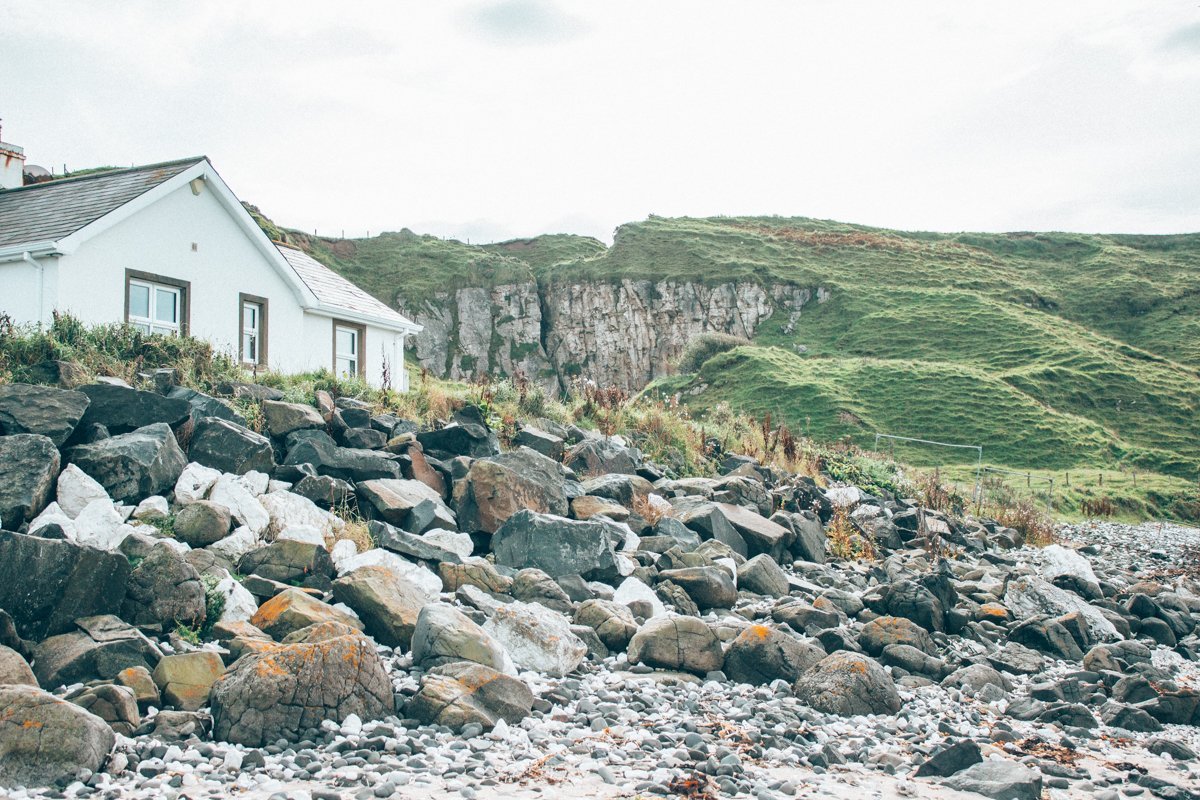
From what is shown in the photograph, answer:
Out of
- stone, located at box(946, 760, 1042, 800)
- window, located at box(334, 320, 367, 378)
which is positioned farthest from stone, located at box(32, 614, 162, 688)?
window, located at box(334, 320, 367, 378)

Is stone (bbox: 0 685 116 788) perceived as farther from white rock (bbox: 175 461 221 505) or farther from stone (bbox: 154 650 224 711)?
white rock (bbox: 175 461 221 505)

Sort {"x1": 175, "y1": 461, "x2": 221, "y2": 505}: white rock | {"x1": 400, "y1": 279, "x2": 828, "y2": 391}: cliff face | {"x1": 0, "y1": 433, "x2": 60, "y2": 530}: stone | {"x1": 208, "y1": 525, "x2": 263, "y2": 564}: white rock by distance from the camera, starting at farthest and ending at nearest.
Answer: {"x1": 400, "y1": 279, "x2": 828, "y2": 391}: cliff face → {"x1": 175, "y1": 461, "x2": 221, "y2": 505}: white rock → {"x1": 208, "y1": 525, "x2": 263, "y2": 564}: white rock → {"x1": 0, "y1": 433, "x2": 60, "y2": 530}: stone

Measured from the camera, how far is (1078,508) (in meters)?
27.4

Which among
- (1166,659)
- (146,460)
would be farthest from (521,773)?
(1166,659)

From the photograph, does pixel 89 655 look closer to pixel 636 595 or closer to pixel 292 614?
pixel 292 614

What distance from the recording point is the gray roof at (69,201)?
1587cm

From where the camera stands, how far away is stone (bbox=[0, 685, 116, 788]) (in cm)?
441

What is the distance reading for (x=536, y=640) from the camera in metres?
6.74

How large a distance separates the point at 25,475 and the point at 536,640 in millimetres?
4515

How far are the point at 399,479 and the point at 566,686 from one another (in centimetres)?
460

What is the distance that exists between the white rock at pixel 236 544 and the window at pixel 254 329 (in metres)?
12.0

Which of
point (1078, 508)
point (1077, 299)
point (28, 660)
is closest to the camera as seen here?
point (28, 660)

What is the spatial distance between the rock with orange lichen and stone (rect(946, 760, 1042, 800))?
342 cm

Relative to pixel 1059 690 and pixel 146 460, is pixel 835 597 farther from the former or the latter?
pixel 146 460
